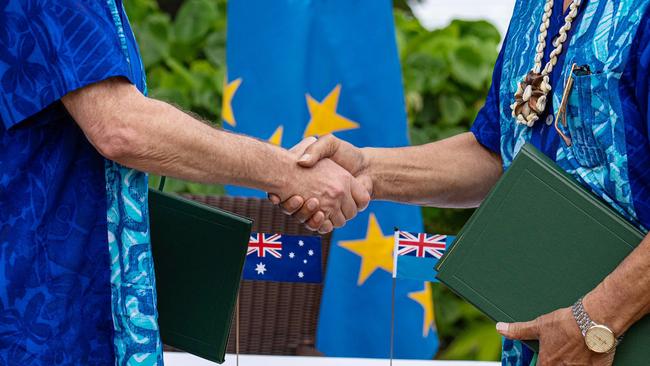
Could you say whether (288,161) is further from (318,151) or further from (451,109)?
(451,109)

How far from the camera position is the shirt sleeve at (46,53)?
1406 mm

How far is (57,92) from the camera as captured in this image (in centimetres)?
141

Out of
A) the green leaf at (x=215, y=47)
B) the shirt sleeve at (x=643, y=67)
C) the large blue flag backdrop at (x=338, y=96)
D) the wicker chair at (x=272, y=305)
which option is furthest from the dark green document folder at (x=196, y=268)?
the green leaf at (x=215, y=47)

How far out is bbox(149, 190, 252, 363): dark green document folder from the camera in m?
1.61

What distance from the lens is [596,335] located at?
1.37m

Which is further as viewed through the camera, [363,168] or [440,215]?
[440,215]

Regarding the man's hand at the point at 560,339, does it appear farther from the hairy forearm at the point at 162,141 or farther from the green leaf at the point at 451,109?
the green leaf at the point at 451,109

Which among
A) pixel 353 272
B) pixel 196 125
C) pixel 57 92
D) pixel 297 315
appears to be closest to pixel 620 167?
pixel 196 125

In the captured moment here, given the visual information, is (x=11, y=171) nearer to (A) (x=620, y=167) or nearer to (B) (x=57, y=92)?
(B) (x=57, y=92)

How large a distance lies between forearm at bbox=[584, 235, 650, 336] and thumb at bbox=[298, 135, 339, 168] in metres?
0.76

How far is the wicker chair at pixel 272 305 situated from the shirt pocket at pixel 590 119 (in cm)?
121

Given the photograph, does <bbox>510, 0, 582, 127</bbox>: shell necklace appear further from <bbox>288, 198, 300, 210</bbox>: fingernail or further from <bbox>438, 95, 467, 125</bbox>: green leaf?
<bbox>438, 95, 467, 125</bbox>: green leaf

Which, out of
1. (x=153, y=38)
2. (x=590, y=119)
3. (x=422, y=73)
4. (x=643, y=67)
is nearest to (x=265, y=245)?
(x=590, y=119)

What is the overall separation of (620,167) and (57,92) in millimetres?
861
